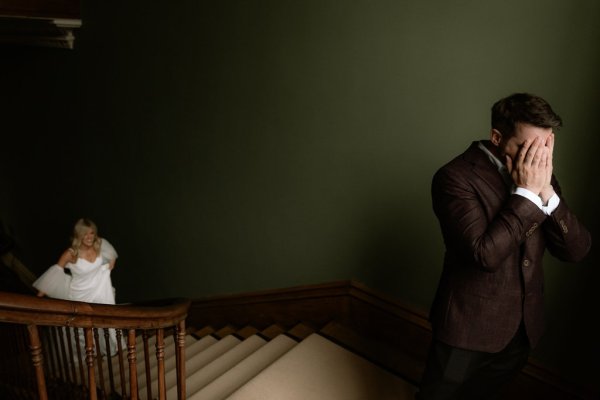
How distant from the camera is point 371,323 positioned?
9.90 feet

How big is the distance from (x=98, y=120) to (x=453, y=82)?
3880 mm

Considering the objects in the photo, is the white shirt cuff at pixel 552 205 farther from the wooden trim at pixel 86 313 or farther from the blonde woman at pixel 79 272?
the blonde woman at pixel 79 272

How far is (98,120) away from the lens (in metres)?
4.99

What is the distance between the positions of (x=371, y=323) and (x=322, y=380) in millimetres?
580

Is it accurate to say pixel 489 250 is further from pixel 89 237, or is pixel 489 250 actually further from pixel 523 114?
pixel 89 237

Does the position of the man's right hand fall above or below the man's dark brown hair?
below

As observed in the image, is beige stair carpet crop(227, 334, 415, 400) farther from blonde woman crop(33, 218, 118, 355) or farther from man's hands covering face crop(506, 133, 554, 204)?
blonde woman crop(33, 218, 118, 355)

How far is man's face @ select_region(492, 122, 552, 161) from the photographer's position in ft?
5.06

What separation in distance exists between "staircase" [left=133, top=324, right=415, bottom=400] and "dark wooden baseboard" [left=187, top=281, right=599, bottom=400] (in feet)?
0.38

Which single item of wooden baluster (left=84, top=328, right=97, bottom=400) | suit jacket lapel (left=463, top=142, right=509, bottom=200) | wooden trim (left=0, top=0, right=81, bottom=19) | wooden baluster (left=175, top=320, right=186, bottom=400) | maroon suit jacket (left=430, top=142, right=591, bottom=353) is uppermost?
wooden trim (left=0, top=0, right=81, bottom=19)

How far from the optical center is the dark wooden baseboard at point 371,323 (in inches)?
93.8

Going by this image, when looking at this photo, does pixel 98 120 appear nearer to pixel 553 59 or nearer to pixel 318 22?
pixel 318 22

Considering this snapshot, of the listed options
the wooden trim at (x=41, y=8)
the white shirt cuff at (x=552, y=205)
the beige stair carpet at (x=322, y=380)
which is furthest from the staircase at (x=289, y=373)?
the wooden trim at (x=41, y=8)

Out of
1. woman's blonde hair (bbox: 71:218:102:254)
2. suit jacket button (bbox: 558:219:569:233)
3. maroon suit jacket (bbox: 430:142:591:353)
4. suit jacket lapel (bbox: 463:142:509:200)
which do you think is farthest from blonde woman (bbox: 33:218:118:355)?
suit jacket button (bbox: 558:219:569:233)
